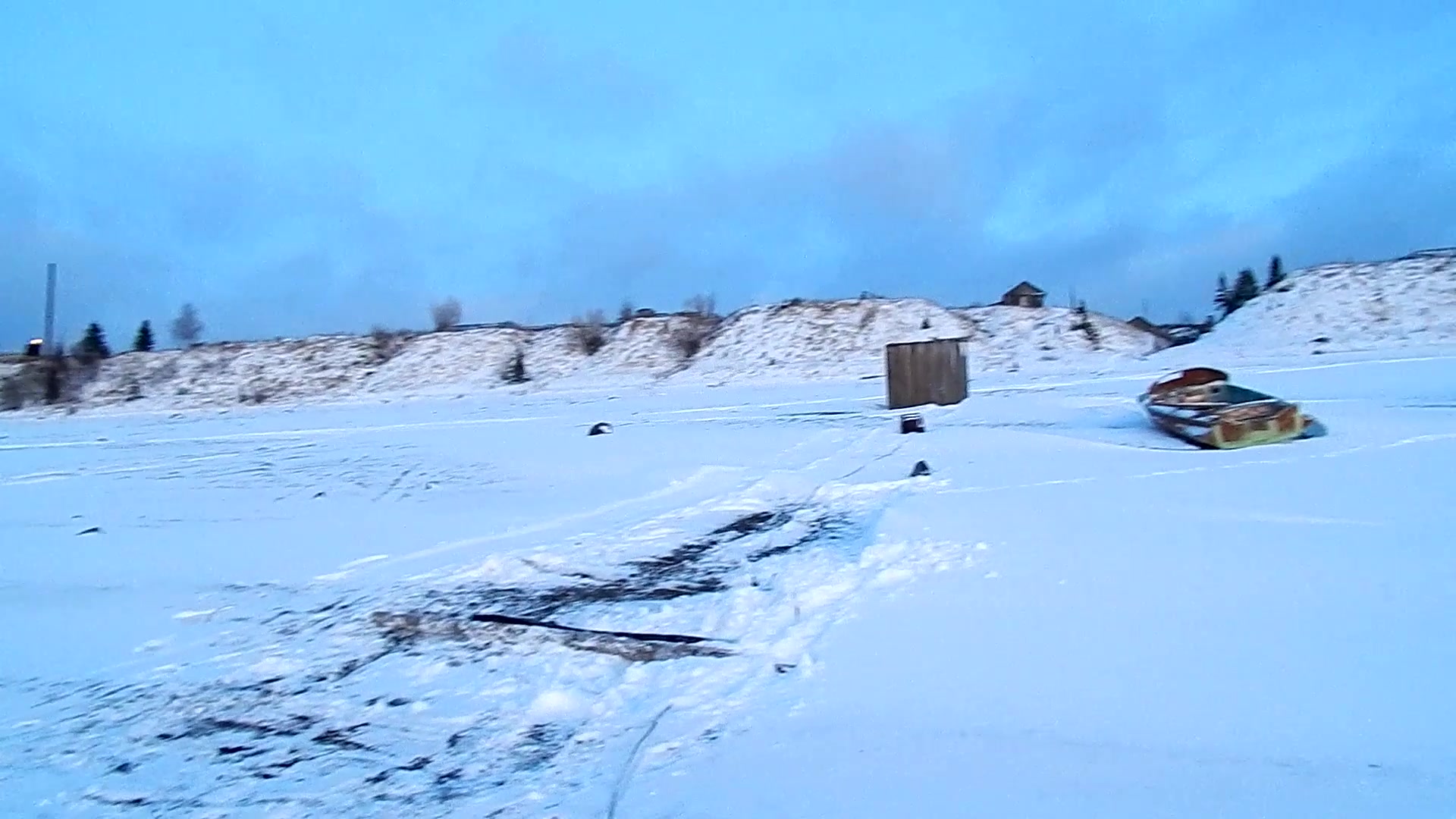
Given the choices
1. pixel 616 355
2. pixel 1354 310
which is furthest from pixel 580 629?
pixel 616 355

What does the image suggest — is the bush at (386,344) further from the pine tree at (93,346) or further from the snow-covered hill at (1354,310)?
the snow-covered hill at (1354,310)

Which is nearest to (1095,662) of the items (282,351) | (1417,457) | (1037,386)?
(1417,457)

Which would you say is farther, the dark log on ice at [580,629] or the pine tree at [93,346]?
the pine tree at [93,346]

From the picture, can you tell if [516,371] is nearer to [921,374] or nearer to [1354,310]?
[921,374]

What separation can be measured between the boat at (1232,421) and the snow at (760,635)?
1.55 ft

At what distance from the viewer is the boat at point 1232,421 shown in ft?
38.7

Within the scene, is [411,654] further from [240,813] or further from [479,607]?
[240,813]

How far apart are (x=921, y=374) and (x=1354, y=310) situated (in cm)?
1849

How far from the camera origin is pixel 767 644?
206 inches

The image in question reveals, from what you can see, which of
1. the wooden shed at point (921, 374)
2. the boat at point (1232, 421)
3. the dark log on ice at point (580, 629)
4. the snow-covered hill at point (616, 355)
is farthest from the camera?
the snow-covered hill at point (616, 355)

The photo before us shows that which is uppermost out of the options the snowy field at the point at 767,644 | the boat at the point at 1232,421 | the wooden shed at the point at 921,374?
the wooden shed at the point at 921,374

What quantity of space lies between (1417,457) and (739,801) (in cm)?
982

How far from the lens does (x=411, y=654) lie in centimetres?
545

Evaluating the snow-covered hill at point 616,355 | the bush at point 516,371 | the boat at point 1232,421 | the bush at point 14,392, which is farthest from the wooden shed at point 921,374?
the bush at point 14,392
